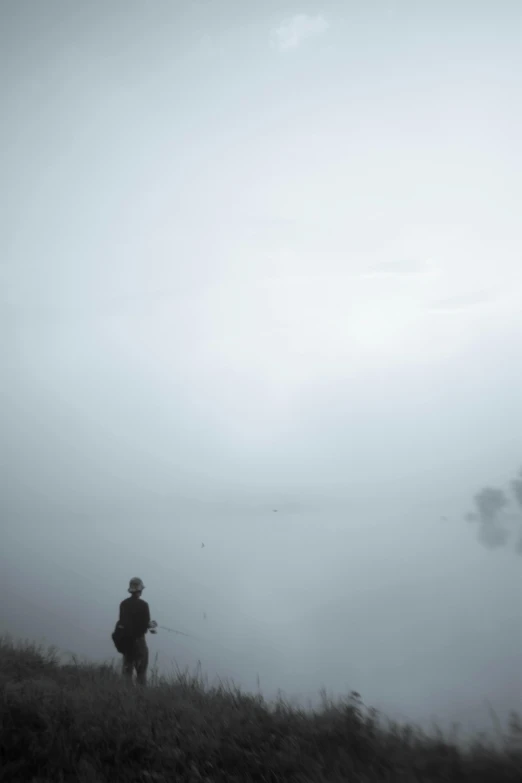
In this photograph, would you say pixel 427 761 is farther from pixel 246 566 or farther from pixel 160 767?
pixel 246 566

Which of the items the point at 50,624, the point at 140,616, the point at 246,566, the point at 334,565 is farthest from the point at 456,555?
the point at 140,616

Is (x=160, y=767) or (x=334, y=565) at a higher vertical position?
(x=334, y=565)

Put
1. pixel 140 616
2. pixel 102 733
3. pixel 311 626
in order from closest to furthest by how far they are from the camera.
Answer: pixel 102 733, pixel 140 616, pixel 311 626

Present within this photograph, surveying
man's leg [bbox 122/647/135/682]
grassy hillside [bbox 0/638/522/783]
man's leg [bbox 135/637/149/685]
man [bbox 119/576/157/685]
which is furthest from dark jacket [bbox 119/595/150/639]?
grassy hillside [bbox 0/638/522/783]

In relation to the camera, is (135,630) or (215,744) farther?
(135,630)

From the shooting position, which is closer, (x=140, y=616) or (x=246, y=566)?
(x=140, y=616)

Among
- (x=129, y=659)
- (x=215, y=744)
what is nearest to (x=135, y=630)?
(x=129, y=659)

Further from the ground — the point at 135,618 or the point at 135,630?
the point at 135,618

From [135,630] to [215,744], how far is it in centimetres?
643

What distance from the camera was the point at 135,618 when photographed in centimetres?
1162

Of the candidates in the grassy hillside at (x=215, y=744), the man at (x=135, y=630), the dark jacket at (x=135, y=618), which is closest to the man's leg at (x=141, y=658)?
the man at (x=135, y=630)

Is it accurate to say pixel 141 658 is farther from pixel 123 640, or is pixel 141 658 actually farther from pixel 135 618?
pixel 135 618

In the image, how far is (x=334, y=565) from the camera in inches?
4712

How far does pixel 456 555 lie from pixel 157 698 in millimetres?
116053
